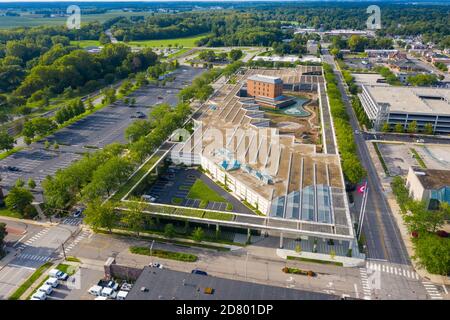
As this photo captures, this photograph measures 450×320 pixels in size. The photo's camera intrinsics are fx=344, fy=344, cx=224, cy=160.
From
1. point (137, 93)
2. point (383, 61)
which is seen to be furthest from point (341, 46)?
point (137, 93)

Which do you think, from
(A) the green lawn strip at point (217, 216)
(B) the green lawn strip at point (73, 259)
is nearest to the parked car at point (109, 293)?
(B) the green lawn strip at point (73, 259)

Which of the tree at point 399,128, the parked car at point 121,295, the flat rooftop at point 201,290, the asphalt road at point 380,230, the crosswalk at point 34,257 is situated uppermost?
the tree at point 399,128

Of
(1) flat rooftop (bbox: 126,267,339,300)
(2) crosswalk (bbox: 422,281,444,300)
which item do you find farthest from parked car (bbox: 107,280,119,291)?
(2) crosswalk (bbox: 422,281,444,300)

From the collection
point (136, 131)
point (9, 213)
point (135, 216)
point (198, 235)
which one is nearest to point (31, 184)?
point (9, 213)

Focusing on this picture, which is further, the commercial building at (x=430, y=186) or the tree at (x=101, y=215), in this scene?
the commercial building at (x=430, y=186)

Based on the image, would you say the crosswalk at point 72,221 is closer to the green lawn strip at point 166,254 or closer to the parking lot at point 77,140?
the parking lot at point 77,140
